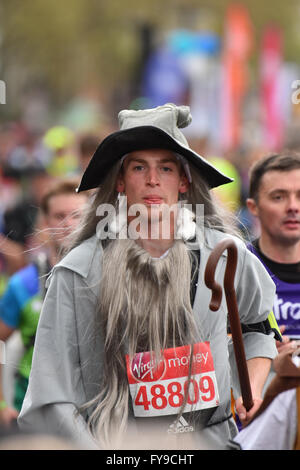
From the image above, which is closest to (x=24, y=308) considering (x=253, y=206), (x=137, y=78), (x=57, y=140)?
(x=253, y=206)

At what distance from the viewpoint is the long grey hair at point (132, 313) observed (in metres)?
3.75

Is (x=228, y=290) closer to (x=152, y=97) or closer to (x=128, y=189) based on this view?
(x=128, y=189)

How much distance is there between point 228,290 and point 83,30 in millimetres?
51292

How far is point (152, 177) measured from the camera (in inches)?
159

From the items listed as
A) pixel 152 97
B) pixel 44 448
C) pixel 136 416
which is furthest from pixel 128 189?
pixel 152 97

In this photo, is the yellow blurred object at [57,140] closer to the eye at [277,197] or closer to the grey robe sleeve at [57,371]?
the eye at [277,197]

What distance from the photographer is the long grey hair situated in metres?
3.75

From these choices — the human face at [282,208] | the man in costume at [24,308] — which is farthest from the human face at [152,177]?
the man in costume at [24,308]

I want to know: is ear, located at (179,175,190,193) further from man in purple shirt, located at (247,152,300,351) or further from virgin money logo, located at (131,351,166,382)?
man in purple shirt, located at (247,152,300,351)

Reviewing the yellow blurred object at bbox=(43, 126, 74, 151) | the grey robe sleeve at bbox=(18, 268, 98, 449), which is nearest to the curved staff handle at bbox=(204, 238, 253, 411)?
the grey robe sleeve at bbox=(18, 268, 98, 449)

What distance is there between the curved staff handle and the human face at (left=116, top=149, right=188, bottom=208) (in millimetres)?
592

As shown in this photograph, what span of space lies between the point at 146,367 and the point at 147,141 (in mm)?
842

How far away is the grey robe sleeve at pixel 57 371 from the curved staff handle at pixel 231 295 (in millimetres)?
568
